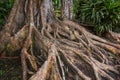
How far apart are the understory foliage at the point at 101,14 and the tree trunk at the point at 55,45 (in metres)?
0.48

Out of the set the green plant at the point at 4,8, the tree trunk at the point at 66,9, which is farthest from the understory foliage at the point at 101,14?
the green plant at the point at 4,8

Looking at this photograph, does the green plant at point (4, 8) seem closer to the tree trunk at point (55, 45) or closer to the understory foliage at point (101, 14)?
the tree trunk at point (55, 45)

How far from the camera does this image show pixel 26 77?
6070 mm

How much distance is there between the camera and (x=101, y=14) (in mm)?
8078

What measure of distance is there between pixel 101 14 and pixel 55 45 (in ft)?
6.40

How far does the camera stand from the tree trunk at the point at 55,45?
6492mm

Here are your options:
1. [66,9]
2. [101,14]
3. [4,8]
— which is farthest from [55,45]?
[4,8]

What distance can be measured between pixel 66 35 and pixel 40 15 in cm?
83

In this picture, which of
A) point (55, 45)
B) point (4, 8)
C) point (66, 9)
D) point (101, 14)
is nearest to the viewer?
point (55, 45)

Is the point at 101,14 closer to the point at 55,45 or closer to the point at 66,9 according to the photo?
the point at 66,9

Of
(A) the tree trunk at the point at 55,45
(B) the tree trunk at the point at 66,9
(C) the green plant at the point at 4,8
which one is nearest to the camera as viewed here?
(A) the tree trunk at the point at 55,45

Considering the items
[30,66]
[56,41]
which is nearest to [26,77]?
[30,66]

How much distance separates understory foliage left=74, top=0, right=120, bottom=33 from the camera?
8117mm

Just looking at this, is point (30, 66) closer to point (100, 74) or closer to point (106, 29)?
point (100, 74)
